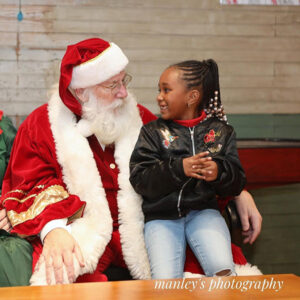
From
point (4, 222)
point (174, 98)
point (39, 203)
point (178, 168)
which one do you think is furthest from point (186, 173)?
point (4, 222)

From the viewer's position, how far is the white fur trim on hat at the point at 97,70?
2.29m

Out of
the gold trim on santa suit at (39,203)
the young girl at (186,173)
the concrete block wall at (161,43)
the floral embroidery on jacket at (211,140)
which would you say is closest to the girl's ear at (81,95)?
the young girl at (186,173)

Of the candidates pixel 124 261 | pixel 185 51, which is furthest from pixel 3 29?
pixel 124 261

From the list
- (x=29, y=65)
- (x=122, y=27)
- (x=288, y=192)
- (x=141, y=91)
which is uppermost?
(x=122, y=27)

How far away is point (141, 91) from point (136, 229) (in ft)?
4.20

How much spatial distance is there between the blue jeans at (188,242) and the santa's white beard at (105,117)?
47 centimetres

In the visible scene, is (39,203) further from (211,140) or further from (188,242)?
(211,140)

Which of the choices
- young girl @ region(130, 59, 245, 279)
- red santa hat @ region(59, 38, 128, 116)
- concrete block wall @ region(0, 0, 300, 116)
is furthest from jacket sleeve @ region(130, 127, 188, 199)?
concrete block wall @ region(0, 0, 300, 116)

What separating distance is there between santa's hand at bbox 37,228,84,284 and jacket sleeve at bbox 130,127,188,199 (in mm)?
387

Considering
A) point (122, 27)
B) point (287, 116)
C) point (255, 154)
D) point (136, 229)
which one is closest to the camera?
point (136, 229)

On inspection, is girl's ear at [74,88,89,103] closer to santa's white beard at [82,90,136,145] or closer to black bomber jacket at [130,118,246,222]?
santa's white beard at [82,90,136,145]

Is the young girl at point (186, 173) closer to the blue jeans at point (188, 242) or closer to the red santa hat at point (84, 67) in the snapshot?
the blue jeans at point (188, 242)

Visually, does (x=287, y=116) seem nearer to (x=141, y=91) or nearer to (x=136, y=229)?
(x=141, y=91)

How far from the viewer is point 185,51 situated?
3229 mm
